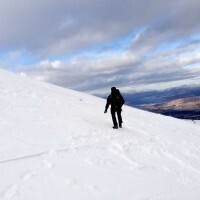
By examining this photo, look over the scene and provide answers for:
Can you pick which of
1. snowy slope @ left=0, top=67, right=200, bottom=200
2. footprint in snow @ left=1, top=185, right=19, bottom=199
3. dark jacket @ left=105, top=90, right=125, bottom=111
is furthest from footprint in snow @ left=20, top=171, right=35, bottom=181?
dark jacket @ left=105, top=90, right=125, bottom=111

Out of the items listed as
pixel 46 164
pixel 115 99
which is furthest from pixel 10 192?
pixel 115 99

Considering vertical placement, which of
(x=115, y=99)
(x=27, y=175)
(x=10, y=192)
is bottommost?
(x=10, y=192)

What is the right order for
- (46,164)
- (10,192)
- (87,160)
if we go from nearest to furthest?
(10,192), (46,164), (87,160)

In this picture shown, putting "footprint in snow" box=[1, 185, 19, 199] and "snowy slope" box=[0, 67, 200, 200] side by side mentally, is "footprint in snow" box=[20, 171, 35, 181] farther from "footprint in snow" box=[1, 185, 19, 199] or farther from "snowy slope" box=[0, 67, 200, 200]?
"footprint in snow" box=[1, 185, 19, 199]

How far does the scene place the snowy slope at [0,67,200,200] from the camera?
7.23 metres

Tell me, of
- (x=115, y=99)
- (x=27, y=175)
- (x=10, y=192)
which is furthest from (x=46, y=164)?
(x=115, y=99)

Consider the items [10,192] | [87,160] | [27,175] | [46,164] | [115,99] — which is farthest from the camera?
[115,99]

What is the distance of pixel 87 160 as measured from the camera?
9.37 metres

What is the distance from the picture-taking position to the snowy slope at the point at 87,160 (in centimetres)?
723

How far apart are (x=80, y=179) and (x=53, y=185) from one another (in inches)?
35.8

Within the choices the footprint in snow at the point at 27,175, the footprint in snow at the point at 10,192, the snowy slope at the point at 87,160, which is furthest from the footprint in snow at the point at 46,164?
the footprint in snow at the point at 10,192

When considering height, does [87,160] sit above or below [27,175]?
below

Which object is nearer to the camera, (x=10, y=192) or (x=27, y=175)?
(x=10, y=192)

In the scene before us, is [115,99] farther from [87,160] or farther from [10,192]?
[10,192]
